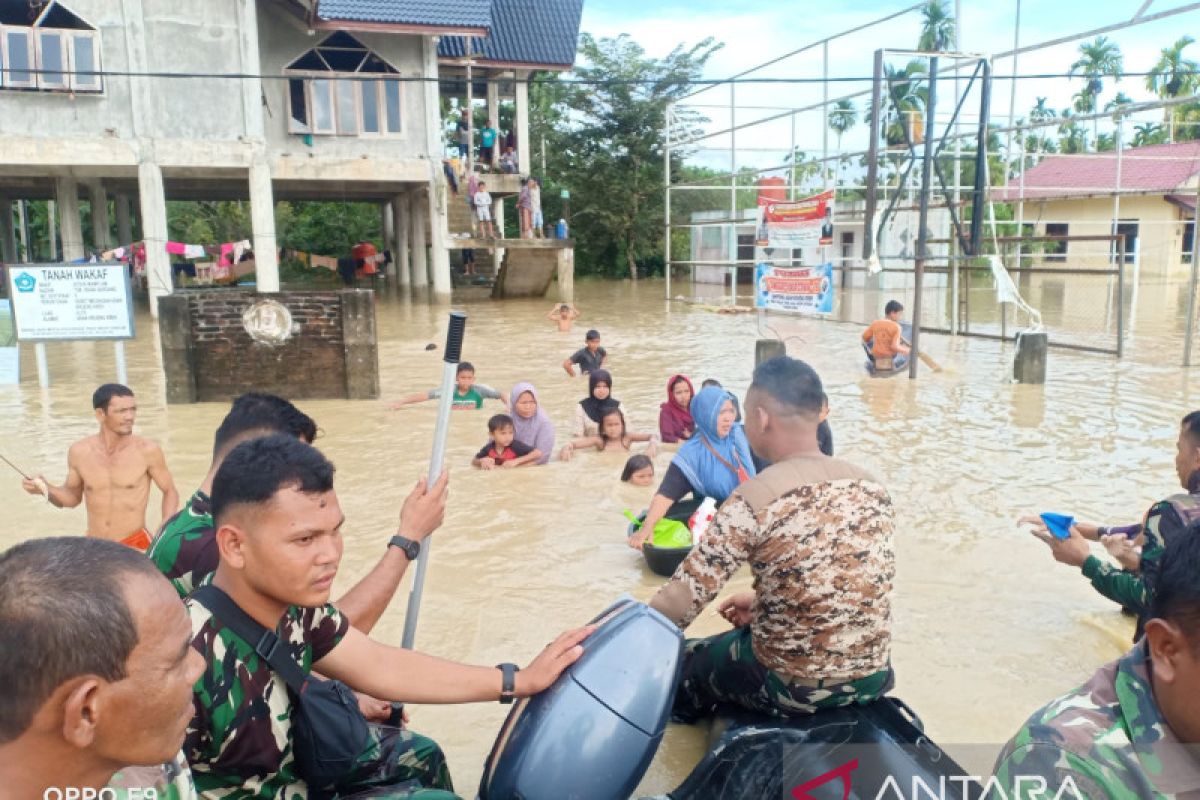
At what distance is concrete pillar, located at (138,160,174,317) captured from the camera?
18.7 m

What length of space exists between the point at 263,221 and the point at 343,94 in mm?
3406

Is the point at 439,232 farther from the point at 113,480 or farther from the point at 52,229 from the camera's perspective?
the point at 52,229

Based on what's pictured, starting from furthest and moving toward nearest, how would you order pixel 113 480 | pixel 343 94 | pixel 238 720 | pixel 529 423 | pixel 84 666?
pixel 343 94
pixel 529 423
pixel 113 480
pixel 238 720
pixel 84 666

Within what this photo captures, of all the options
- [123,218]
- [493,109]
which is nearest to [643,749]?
[493,109]

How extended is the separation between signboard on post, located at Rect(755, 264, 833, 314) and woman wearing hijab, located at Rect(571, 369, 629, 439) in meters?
7.19

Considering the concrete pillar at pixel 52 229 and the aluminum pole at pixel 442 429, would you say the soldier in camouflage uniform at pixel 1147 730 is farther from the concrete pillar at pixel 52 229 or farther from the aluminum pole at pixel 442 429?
the concrete pillar at pixel 52 229

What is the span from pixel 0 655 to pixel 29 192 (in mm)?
31577

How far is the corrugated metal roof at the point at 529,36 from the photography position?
2362cm

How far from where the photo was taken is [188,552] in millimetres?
2975

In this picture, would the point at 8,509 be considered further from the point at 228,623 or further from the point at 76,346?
the point at 76,346

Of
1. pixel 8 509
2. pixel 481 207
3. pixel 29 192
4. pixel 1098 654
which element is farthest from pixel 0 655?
pixel 29 192

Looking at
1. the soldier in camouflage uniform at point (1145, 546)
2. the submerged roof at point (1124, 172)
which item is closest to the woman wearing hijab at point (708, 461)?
the soldier in camouflage uniform at point (1145, 546)

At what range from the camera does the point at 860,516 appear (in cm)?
294

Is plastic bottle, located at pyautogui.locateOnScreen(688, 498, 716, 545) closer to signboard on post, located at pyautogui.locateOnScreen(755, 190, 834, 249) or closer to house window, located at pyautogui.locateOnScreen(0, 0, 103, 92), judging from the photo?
signboard on post, located at pyautogui.locateOnScreen(755, 190, 834, 249)
